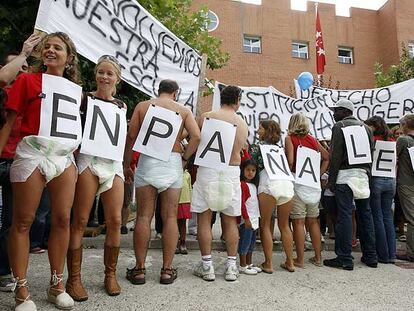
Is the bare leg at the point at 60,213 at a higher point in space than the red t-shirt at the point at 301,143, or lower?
lower

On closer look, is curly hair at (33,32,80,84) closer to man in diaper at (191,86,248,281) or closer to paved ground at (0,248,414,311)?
man in diaper at (191,86,248,281)

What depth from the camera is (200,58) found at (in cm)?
535

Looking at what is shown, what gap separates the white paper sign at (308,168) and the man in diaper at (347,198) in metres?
0.27

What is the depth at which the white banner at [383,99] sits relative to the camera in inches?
260

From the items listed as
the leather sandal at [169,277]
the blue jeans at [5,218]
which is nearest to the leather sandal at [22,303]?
the blue jeans at [5,218]

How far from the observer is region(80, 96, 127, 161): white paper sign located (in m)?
2.98

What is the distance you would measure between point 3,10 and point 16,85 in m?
3.01

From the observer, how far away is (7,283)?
303 centimetres

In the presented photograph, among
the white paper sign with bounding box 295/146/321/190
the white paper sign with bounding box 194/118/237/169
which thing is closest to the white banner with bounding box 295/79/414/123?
the white paper sign with bounding box 295/146/321/190

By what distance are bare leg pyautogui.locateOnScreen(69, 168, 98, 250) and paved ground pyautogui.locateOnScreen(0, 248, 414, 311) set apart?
0.49 metres

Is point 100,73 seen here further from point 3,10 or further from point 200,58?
point 3,10

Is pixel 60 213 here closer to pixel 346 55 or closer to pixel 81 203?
pixel 81 203

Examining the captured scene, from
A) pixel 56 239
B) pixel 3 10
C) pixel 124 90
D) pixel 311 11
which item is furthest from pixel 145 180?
pixel 311 11

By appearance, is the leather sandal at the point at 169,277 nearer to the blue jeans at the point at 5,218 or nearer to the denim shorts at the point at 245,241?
the denim shorts at the point at 245,241
